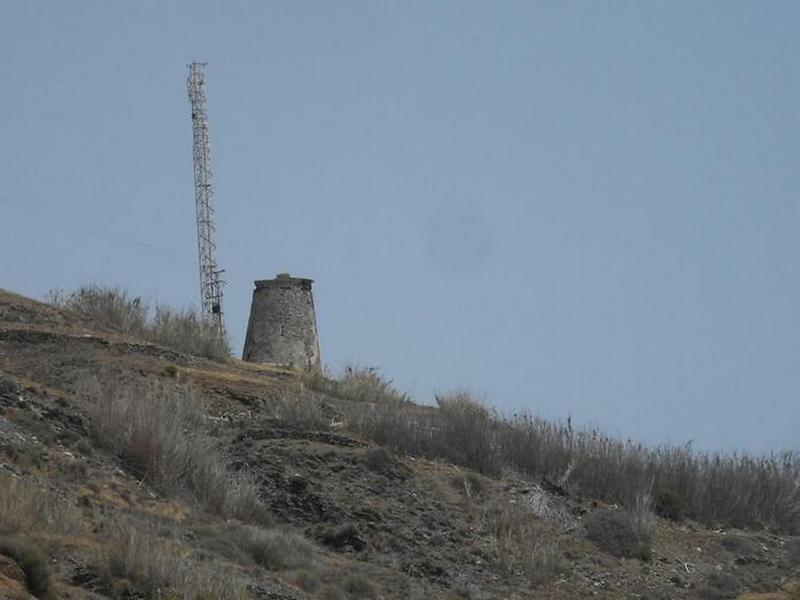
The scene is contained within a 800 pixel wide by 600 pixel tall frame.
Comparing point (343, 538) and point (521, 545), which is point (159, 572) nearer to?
point (343, 538)

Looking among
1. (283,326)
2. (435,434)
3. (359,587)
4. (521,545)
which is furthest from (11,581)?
(283,326)

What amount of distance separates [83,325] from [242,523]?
1048 cm

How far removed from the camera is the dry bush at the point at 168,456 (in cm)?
2269

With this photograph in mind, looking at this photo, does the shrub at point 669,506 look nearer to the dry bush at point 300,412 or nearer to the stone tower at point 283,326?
the dry bush at point 300,412

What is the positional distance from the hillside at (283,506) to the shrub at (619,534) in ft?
0.10

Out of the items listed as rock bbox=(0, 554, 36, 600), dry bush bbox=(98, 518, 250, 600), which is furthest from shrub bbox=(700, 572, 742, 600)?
rock bbox=(0, 554, 36, 600)

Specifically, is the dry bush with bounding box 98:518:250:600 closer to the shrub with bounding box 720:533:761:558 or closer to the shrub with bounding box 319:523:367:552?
the shrub with bounding box 319:523:367:552

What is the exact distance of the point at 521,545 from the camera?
23984 millimetres

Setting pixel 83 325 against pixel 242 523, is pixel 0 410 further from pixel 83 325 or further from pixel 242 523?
pixel 83 325

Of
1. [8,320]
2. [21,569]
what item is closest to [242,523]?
[21,569]

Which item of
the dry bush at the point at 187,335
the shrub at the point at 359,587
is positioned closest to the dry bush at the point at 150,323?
the dry bush at the point at 187,335

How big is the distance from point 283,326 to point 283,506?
523 inches

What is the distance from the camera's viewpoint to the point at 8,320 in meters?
30.1

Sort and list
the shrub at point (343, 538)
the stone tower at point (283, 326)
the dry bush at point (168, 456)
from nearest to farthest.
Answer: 1. the dry bush at point (168, 456)
2. the shrub at point (343, 538)
3. the stone tower at point (283, 326)
